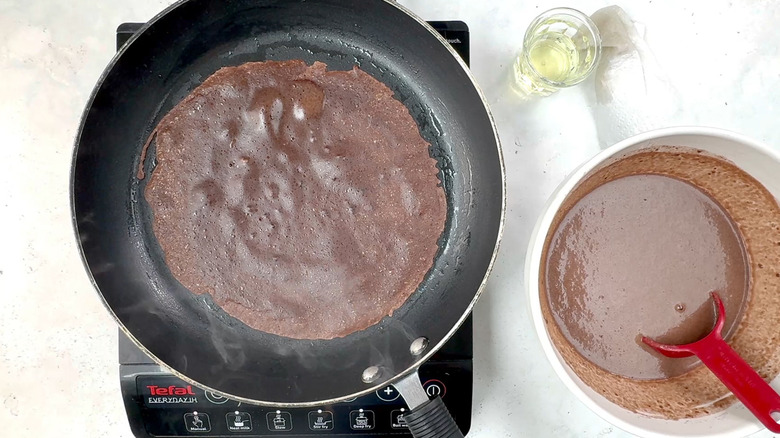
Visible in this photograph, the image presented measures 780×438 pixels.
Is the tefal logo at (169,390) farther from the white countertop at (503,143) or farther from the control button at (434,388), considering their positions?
the control button at (434,388)

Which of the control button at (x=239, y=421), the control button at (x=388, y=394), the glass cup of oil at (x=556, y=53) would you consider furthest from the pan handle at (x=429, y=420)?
the glass cup of oil at (x=556, y=53)

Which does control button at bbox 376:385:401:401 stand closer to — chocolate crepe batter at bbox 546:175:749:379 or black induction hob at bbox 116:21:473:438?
black induction hob at bbox 116:21:473:438

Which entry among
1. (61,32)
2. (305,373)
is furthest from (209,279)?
(61,32)

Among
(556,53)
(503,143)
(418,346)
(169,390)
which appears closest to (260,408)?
(169,390)

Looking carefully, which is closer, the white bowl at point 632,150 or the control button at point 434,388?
the white bowl at point 632,150

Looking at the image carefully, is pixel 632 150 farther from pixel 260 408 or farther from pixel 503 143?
pixel 260 408

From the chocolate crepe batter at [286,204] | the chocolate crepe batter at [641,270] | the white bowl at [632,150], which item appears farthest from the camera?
the chocolate crepe batter at [286,204]
